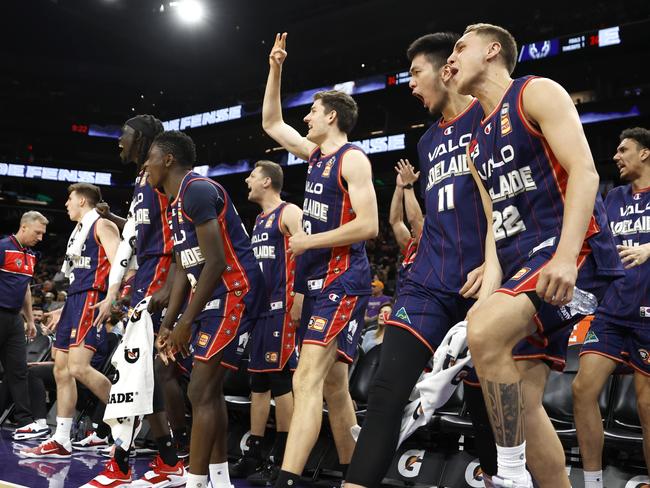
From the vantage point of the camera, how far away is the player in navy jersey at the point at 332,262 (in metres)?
3.72

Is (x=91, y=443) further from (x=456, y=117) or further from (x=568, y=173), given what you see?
(x=568, y=173)

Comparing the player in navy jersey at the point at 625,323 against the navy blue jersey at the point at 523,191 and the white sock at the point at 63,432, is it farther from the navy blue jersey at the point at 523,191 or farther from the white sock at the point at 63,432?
the white sock at the point at 63,432

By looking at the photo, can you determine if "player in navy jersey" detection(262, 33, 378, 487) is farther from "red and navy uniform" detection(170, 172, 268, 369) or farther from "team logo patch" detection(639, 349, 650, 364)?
"team logo patch" detection(639, 349, 650, 364)

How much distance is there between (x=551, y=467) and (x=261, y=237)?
375cm

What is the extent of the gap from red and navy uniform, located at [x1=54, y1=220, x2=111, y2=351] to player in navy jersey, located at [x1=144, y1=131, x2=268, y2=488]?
6.63ft

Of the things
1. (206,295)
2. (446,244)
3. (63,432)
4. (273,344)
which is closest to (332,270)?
(206,295)

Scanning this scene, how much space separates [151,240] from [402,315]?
2.39m

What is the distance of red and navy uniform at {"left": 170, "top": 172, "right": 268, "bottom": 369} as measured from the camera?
12.9ft

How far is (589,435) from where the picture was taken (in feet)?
13.2

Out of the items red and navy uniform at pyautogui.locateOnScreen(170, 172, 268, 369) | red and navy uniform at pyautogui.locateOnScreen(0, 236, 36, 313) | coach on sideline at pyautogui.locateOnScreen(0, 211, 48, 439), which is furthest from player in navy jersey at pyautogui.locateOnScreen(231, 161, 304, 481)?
red and navy uniform at pyautogui.locateOnScreen(0, 236, 36, 313)

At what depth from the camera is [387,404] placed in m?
2.73

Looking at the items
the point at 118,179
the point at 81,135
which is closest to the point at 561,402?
the point at 118,179

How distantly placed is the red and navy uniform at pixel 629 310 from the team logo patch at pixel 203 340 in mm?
2261

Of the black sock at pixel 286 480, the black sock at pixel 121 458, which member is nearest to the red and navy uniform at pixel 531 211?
the black sock at pixel 286 480
